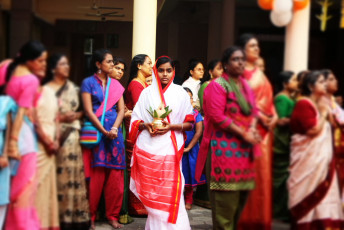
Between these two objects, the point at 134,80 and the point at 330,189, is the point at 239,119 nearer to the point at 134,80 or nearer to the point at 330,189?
the point at 330,189

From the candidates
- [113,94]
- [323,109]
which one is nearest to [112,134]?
[113,94]

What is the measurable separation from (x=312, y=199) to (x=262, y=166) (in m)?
0.45

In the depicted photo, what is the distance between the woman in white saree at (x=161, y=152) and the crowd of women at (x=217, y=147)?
0.01m

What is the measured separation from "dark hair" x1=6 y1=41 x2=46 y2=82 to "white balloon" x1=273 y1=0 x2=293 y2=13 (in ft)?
5.89

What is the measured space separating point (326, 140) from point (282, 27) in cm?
94

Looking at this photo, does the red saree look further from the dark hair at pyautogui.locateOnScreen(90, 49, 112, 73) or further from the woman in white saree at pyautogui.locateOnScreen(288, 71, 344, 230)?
the woman in white saree at pyautogui.locateOnScreen(288, 71, 344, 230)

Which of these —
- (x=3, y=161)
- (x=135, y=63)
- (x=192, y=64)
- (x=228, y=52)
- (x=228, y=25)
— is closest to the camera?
(x=3, y=161)

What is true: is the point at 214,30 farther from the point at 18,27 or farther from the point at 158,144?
the point at 18,27

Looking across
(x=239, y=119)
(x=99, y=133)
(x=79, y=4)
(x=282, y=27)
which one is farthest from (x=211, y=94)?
(x=79, y=4)

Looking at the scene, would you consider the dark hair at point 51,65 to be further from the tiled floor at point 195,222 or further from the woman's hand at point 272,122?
the tiled floor at point 195,222

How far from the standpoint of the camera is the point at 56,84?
4.05 meters

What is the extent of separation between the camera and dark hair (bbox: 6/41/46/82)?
3969mm

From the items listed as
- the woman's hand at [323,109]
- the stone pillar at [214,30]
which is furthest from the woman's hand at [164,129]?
the woman's hand at [323,109]

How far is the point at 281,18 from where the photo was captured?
431 cm
